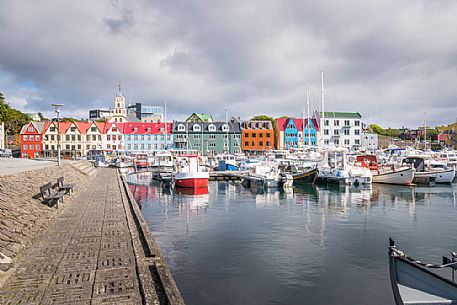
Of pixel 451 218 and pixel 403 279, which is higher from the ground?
pixel 403 279

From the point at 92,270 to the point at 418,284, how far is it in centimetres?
734

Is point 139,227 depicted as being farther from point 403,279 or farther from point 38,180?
point 38,180

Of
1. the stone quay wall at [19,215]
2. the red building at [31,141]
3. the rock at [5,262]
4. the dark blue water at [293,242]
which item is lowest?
the dark blue water at [293,242]

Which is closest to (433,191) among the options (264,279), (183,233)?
(183,233)

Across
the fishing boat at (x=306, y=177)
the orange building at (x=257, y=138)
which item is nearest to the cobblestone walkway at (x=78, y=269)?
the fishing boat at (x=306, y=177)

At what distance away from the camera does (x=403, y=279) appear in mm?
8023

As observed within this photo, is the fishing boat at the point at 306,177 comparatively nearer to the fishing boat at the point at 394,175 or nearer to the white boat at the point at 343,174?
the white boat at the point at 343,174

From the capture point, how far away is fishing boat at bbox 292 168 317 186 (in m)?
45.8

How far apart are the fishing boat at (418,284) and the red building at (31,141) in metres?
99.6

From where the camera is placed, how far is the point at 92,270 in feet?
27.9

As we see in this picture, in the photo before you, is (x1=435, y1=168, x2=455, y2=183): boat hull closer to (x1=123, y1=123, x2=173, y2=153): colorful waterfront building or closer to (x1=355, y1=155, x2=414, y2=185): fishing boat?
(x1=355, y1=155, x2=414, y2=185): fishing boat

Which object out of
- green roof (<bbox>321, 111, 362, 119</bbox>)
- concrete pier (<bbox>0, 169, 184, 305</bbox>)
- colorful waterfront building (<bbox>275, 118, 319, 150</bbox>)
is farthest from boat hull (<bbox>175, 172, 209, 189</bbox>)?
green roof (<bbox>321, 111, 362, 119</bbox>)

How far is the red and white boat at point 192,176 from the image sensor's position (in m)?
38.2

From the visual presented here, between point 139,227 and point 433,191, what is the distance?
111 ft
